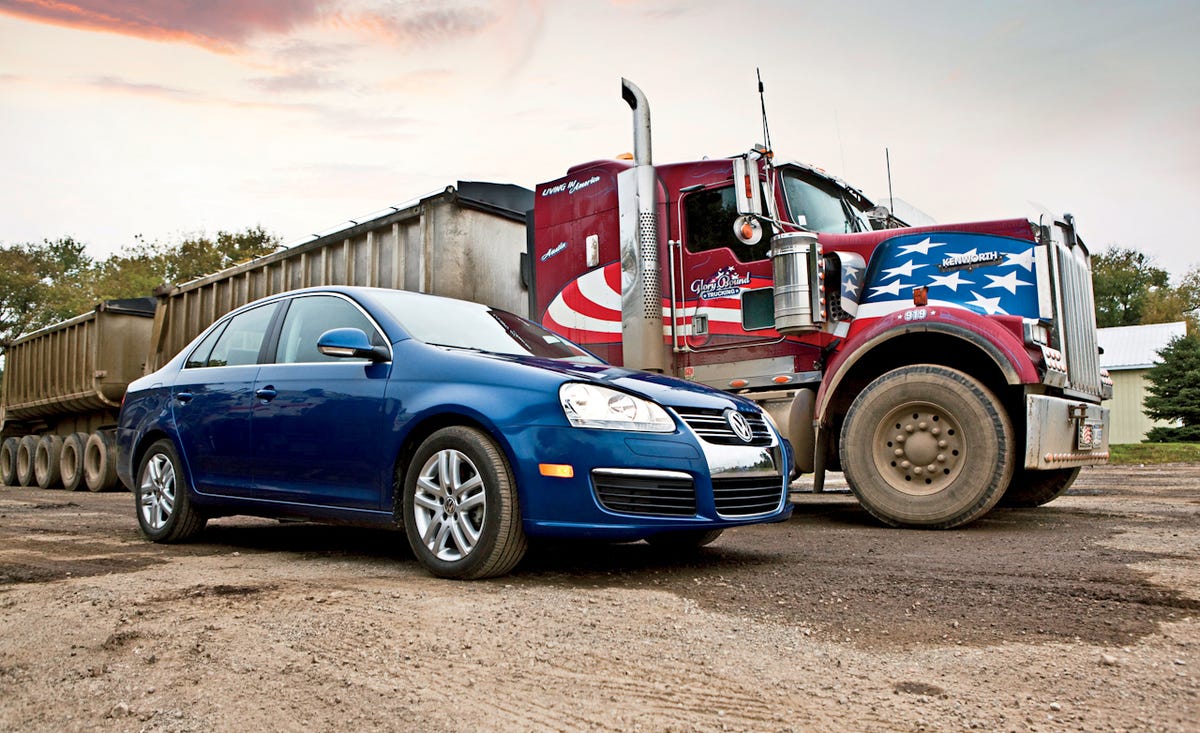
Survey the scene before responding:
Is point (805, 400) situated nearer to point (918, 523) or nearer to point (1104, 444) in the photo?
point (918, 523)

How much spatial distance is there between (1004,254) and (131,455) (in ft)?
20.4

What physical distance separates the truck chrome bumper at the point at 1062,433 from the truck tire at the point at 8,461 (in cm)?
1929

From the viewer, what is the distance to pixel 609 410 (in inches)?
161

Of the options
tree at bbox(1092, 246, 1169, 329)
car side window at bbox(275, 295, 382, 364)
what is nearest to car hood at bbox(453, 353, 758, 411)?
car side window at bbox(275, 295, 382, 364)

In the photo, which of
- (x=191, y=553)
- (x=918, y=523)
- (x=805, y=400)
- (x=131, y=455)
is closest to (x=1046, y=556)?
(x=918, y=523)

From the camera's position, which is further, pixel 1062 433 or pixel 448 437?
pixel 1062 433

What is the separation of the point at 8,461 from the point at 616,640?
20.0 m

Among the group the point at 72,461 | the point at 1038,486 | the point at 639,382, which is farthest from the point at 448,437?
the point at 72,461

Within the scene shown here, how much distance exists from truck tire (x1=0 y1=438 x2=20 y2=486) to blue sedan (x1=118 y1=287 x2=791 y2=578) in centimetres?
1553

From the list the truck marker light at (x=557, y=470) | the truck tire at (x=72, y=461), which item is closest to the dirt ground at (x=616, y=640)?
the truck marker light at (x=557, y=470)

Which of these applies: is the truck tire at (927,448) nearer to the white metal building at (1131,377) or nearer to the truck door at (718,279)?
the truck door at (718,279)

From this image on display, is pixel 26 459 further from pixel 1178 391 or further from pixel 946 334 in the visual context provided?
pixel 1178 391

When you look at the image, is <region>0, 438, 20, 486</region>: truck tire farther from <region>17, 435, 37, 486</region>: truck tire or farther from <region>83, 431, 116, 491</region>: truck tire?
<region>83, 431, 116, 491</region>: truck tire

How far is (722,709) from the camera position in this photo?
238 centimetres
